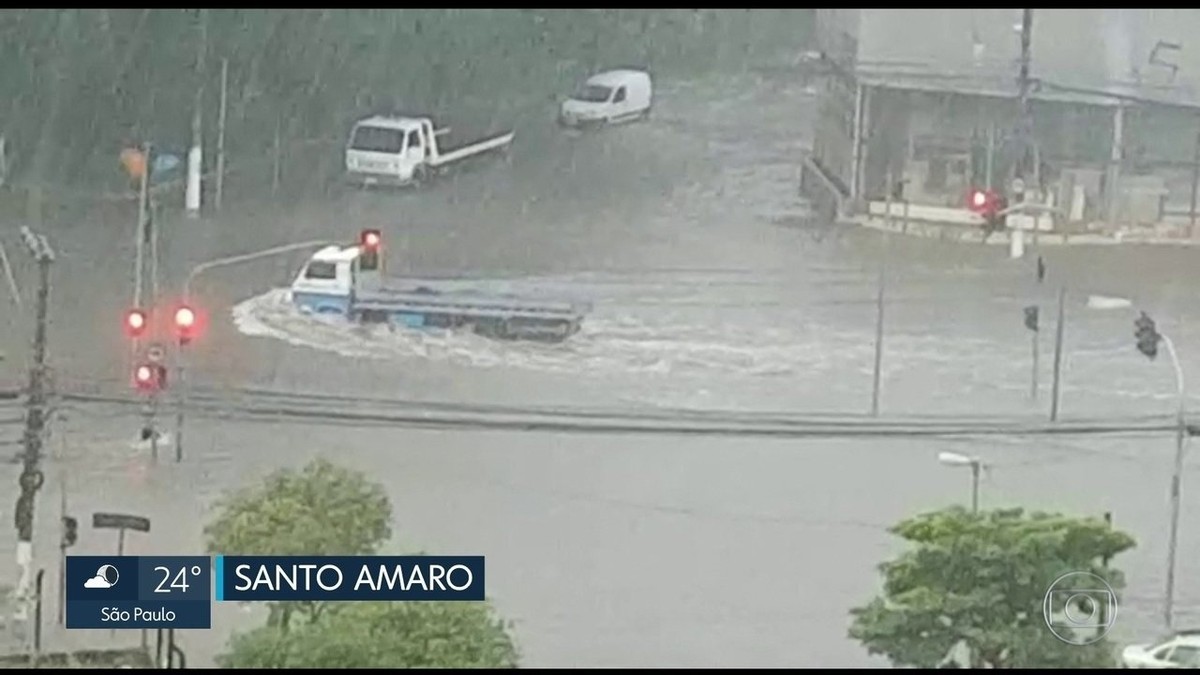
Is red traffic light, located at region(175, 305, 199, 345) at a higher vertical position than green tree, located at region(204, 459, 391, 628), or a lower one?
higher

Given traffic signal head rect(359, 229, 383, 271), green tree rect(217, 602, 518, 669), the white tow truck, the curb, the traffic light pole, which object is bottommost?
green tree rect(217, 602, 518, 669)

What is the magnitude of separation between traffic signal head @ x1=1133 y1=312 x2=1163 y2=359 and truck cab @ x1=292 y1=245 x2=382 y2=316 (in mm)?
1236

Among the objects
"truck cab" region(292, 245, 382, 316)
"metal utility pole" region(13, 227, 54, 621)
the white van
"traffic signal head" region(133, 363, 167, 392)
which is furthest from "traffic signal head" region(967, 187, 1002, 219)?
"metal utility pole" region(13, 227, 54, 621)

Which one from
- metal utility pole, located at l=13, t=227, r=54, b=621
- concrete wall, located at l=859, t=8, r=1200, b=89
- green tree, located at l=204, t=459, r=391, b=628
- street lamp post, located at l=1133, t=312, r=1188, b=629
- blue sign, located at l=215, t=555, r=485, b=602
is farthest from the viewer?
concrete wall, located at l=859, t=8, r=1200, b=89

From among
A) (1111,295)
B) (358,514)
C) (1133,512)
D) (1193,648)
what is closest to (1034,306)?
(1111,295)

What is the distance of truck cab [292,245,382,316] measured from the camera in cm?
473

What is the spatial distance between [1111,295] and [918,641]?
1.02 metres

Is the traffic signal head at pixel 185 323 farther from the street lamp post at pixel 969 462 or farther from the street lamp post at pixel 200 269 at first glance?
the street lamp post at pixel 969 462

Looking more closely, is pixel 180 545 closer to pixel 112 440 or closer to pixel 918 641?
pixel 112 440

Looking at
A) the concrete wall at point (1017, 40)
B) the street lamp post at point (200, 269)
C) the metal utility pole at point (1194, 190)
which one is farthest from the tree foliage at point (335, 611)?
the metal utility pole at point (1194, 190)

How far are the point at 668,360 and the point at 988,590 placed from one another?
95cm

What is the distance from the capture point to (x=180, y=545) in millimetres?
4367

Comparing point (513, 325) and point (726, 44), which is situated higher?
point (726, 44)
